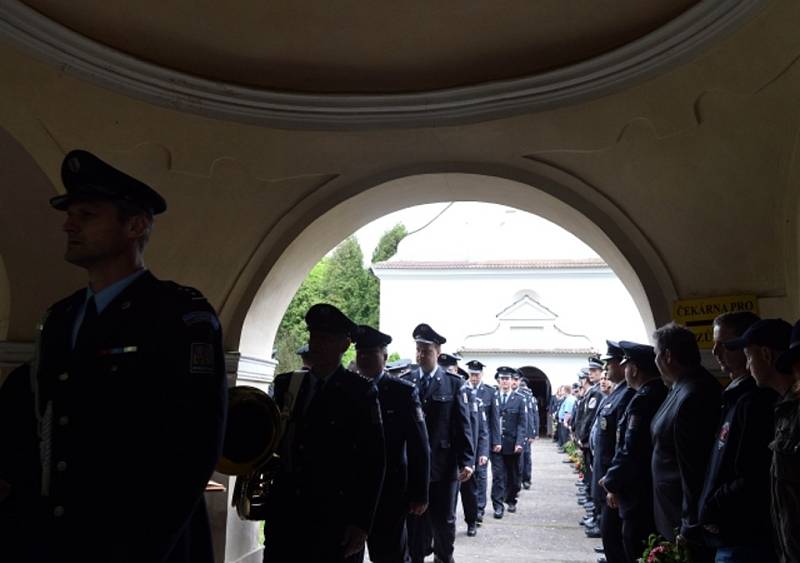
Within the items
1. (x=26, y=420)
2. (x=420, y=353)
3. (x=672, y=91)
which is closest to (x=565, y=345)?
(x=420, y=353)

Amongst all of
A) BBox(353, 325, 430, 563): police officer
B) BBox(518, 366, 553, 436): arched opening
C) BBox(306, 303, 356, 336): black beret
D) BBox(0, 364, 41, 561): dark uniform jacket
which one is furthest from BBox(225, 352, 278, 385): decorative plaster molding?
BBox(518, 366, 553, 436): arched opening

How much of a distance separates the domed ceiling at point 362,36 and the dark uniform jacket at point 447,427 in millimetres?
2657

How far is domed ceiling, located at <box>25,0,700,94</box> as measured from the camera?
4152 millimetres

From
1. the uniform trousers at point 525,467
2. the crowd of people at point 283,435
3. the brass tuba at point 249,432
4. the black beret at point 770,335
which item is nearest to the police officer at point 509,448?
the uniform trousers at point 525,467

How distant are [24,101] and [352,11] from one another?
6.75 feet

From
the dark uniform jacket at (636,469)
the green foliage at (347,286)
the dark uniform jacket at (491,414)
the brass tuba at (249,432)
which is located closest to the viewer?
the brass tuba at (249,432)

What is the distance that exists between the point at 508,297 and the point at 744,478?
→ 93.2 feet

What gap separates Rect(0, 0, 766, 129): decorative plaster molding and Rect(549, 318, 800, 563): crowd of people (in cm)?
157

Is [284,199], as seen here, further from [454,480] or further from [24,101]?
[454,480]

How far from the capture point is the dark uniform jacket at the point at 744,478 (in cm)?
288

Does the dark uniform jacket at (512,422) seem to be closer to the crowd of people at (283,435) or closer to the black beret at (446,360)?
the black beret at (446,360)

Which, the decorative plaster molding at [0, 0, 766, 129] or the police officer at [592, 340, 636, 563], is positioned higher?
the decorative plaster molding at [0, 0, 766, 129]

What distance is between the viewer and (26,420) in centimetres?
200

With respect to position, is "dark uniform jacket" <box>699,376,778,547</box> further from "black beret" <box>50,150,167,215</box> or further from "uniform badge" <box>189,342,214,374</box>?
"black beret" <box>50,150,167,215</box>
